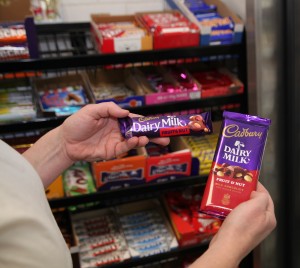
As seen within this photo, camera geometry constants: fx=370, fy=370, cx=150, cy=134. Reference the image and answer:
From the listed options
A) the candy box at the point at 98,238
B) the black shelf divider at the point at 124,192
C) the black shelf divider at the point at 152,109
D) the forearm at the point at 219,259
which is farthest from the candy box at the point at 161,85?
the forearm at the point at 219,259

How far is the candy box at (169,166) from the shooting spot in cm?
168

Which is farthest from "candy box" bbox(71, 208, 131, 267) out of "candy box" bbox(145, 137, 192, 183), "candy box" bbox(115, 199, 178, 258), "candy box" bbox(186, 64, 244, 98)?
"candy box" bbox(186, 64, 244, 98)

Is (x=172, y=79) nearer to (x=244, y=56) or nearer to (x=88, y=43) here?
(x=244, y=56)

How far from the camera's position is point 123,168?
165cm

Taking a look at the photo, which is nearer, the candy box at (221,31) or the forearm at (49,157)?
the forearm at (49,157)

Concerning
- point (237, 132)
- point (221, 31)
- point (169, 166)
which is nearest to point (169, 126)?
point (237, 132)

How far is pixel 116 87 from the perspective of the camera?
1879mm

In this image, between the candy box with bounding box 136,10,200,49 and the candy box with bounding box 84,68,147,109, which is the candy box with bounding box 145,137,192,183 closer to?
the candy box with bounding box 84,68,147,109

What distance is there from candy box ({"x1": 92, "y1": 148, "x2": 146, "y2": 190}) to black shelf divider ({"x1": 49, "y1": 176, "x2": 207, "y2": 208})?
0.02 meters

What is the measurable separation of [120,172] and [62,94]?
1.47 ft

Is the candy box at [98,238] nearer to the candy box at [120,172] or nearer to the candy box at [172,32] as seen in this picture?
the candy box at [120,172]

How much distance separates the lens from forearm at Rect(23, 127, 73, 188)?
1158mm

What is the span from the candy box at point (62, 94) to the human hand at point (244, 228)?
91cm

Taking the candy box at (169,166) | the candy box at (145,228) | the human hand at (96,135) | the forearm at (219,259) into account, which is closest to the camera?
the forearm at (219,259)
